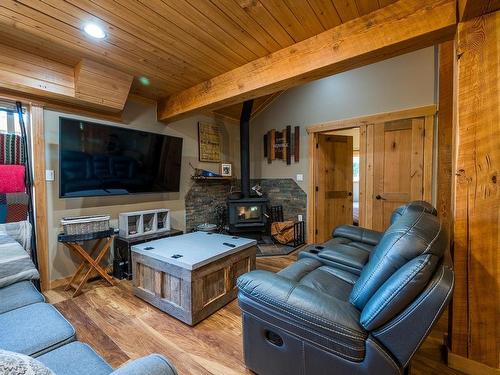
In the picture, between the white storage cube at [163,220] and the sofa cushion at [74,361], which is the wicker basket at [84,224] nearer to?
the white storage cube at [163,220]

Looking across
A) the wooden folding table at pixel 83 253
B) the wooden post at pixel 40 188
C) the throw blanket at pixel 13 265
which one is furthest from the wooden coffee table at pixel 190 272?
the wooden post at pixel 40 188

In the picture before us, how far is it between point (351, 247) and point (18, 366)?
221 centimetres

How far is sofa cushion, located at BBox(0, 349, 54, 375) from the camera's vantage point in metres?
0.45

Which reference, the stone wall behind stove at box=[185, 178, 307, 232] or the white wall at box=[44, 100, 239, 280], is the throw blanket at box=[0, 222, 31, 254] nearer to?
the white wall at box=[44, 100, 239, 280]

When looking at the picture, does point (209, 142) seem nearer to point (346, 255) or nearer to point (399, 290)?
point (346, 255)

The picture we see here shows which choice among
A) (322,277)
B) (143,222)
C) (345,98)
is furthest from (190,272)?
(345,98)

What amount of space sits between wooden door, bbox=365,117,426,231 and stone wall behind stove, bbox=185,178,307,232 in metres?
1.12

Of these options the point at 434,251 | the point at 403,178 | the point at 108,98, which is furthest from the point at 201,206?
the point at 434,251

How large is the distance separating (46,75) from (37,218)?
4.69 feet

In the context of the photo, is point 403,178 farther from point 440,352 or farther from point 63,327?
point 63,327

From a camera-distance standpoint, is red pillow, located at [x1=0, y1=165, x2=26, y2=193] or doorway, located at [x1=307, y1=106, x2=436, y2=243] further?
doorway, located at [x1=307, y1=106, x2=436, y2=243]

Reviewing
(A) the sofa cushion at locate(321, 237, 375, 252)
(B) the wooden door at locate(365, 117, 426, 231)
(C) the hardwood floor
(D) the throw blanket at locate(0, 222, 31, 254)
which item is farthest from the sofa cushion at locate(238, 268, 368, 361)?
(B) the wooden door at locate(365, 117, 426, 231)

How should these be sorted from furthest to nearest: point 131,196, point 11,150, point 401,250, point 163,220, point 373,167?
point 373,167
point 163,220
point 131,196
point 11,150
point 401,250

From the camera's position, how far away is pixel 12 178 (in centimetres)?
226
